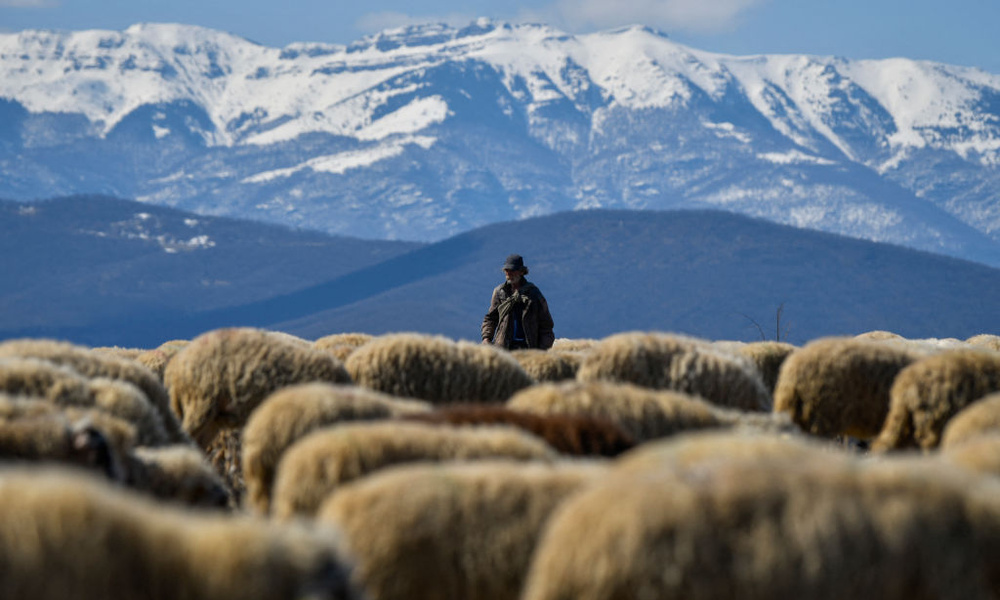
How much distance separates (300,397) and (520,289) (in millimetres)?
7981

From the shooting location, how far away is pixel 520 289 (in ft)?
49.1

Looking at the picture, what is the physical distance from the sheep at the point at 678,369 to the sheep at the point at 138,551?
7.35m

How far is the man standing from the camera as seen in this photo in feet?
48.8

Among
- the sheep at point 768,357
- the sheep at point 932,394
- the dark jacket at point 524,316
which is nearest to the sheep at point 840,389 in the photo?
the sheep at point 932,394

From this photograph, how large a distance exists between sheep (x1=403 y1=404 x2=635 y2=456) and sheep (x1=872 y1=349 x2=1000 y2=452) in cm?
415

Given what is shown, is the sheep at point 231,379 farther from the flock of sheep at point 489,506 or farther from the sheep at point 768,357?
the sheep at point 768,357

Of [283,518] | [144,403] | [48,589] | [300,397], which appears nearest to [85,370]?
[144,403]

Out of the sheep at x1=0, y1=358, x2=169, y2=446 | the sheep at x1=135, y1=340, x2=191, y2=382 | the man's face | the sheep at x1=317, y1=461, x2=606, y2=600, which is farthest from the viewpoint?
the sheep at x1=135, y1=340, x2=191, y2=382

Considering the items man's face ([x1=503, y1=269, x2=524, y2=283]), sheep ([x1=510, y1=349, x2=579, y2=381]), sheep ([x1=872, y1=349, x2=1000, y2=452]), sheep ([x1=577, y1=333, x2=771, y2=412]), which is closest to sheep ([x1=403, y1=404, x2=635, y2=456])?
sheep ([x1=872, y1=349, x2=1000, y2=452])

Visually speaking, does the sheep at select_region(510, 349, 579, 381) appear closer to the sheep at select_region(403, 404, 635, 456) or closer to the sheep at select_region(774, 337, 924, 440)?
the sheep at select_region(774, 337, 924, 440)

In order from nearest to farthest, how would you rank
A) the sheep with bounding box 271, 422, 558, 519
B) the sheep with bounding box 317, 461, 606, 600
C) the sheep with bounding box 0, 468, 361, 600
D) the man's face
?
the sheep with bounding box 0, 468, 361, 600 < the sheep with bounding box 317, 461, 606, 600 < the sheep with bounding box 271, 422, 558, 519 < the man's face

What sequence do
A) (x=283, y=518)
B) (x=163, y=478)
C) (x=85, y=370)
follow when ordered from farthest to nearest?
(x=85, y=370), (x=163, y=478), (x=283, y=518)

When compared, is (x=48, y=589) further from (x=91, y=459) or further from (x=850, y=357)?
(x=850, y=357)

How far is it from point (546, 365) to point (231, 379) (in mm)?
3283
